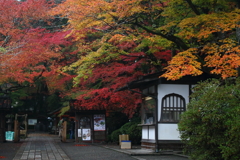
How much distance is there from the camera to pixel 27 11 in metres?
22.4

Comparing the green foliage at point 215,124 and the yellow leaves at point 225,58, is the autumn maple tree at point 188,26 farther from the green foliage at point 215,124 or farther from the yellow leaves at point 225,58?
the green foliage at point 215,124

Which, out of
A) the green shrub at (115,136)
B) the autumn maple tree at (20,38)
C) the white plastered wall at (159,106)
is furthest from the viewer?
the green shrub at (115,136)

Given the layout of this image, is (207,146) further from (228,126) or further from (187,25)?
(187,25)

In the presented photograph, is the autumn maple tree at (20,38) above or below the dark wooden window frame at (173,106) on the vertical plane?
above

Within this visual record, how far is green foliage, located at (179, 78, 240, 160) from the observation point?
26.6ft

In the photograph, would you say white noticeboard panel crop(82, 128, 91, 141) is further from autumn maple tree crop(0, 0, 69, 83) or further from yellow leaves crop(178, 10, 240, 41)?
yellow leaves crop(178, 10, 240, 41)

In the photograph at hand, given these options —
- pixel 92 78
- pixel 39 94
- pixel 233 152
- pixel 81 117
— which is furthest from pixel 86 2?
pixel 39 94

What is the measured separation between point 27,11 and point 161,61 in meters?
10.1

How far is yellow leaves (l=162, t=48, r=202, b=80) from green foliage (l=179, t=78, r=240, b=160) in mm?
2568

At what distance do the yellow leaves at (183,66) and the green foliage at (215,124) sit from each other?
2.57 meters

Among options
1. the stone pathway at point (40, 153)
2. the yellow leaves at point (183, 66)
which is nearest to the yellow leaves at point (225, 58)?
the yellow leaves at point (183, 66)

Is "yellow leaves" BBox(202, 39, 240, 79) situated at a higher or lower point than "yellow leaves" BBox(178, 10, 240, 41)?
lower

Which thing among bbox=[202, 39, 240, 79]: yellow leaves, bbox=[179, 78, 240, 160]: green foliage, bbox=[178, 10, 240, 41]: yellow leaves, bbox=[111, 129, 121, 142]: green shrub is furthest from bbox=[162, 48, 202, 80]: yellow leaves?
bbox=[111, 129, 121, 142]: green shrub

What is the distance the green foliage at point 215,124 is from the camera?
320 inches
